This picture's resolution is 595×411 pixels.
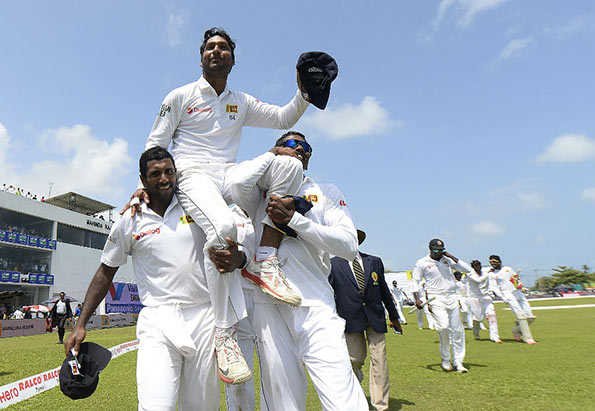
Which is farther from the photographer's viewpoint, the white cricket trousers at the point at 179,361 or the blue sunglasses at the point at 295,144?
the blue sunglasses at the point at 295,144

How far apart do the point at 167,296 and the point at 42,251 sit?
40.4 meters

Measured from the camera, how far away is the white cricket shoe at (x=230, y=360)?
96.2 inches

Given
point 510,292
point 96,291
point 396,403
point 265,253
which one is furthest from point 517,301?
point 96,291

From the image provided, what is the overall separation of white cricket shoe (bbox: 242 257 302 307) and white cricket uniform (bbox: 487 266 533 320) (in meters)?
10.8

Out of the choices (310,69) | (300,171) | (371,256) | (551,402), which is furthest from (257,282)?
(551,402)

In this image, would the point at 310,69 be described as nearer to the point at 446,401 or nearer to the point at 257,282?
the point at 257,282

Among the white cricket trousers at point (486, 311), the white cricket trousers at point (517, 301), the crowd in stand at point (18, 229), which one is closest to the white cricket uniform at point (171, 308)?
the white cricket trousers at point (486, 311)

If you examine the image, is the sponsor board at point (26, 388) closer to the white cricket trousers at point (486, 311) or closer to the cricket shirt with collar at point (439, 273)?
the cricket shirt with collar at point (439, 273)

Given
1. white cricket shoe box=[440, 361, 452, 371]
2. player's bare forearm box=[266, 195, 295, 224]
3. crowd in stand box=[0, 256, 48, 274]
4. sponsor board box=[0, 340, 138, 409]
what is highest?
crowd in stand box=[0, 256, 48, 274]

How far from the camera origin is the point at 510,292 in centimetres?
1198

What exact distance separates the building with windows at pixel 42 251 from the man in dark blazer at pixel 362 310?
32.9m

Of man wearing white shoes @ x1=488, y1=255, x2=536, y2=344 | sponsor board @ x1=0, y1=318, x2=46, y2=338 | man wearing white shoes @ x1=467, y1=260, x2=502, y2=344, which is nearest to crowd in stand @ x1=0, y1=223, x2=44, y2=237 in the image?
sponsor board @ x1=0, y1=318, x2=46, y2=338

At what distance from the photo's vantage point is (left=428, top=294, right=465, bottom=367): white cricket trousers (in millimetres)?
7441

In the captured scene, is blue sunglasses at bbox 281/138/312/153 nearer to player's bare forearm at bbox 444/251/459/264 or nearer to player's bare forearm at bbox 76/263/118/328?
player's bare forearm at bbox 76/263/118/328
